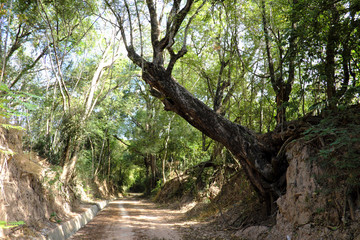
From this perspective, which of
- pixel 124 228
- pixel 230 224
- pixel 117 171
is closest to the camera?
pixel 230 224

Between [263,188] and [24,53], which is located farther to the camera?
[24,53]

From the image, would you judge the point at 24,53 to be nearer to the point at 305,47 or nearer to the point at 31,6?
the point at 31,6

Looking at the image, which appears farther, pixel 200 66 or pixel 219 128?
pixel 200 66

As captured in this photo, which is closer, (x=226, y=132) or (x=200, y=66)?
(x=226, y=132)

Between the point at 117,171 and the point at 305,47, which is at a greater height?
the point at 305,47

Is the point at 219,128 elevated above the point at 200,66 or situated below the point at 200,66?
below

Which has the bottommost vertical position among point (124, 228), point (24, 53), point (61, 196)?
point (124, 228)

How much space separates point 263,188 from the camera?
21.8 ft

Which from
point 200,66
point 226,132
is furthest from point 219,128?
point 200,66

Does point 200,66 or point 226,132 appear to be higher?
point 200,66

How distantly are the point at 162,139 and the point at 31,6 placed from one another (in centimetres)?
1293

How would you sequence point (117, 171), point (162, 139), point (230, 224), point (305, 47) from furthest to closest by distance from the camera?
point (117, 171)
point (162, 139)
point (230, 224)
point (305, 47)

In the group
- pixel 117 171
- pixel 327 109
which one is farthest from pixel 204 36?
pixel 117 171

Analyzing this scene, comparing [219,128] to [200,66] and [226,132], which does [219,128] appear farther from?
[200,66]
